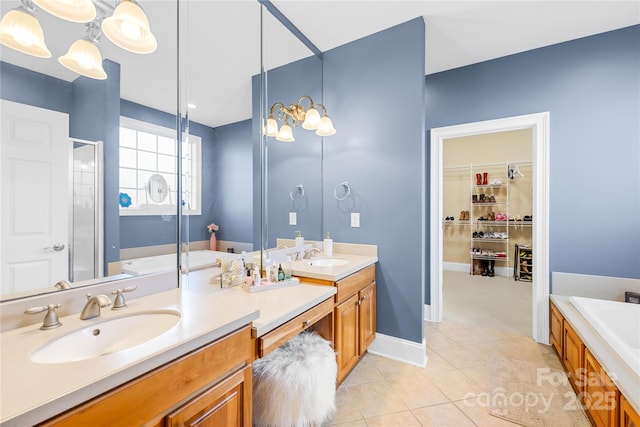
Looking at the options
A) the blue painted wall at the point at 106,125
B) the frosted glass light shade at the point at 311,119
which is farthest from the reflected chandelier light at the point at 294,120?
the blue painted wall at the point at 106,125

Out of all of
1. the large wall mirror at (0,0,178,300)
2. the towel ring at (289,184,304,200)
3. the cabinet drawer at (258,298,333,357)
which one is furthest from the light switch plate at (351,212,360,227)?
the large wall mirror at (0,0,178,300)

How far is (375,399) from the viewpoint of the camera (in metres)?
1.83

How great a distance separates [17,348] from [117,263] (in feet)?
1.62

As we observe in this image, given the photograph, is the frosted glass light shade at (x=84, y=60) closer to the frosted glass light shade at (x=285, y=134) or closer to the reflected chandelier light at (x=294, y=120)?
A: the reflected chandelier light at (x=294, y=120)

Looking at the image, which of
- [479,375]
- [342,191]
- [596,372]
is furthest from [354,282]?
[596,372]

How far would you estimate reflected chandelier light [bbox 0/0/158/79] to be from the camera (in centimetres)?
95

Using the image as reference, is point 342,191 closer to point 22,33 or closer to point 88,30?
point 88,30

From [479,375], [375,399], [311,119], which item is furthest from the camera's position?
[311,119]

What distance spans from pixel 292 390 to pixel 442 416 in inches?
40.6

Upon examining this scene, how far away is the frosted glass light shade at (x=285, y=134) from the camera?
2317 millimetres

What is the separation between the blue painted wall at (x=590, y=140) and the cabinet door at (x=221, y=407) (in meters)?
2.94

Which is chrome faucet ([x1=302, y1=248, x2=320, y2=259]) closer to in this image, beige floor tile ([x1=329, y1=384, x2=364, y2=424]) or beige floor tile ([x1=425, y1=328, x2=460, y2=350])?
beige floor tile ([x1=329, y1=384, x2=364, y2=424])

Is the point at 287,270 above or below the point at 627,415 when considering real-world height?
above

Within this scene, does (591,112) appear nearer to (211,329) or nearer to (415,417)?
(415,417)
